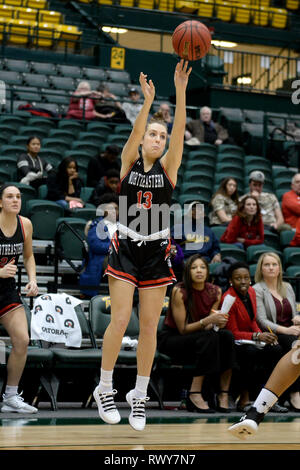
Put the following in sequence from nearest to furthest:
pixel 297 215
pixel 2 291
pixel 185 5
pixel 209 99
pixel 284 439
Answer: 1. pixel 284 439
2. pixel 2 291
3. pixel 297 215
4. pixel 209 99
5. pixel 185 5

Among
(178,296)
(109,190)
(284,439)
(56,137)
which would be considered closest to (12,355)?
(178,296)

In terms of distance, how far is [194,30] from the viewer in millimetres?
5086

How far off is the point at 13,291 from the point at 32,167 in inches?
165

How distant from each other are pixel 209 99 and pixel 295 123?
251 cm

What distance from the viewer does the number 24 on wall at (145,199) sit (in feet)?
16.1

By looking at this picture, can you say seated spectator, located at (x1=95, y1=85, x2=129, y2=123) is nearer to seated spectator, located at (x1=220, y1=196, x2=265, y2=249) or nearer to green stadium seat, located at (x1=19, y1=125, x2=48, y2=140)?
green stadium seat, located at (x1=19, y1=125, x2=48, y2=140)

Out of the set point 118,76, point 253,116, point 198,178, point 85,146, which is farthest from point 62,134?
point 253,116

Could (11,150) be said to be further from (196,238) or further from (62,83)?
(62,83)

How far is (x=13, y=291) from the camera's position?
6266 millimetres

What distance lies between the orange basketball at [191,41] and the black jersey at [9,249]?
210cm

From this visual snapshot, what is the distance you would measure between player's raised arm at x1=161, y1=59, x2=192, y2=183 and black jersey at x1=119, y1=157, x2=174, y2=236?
8 cm

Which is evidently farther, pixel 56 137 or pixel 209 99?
pixel 209 99

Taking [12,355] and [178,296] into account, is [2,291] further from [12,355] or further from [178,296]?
[178,296]

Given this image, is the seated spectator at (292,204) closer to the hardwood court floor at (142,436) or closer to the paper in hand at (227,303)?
the paper in hand at (227,303)
